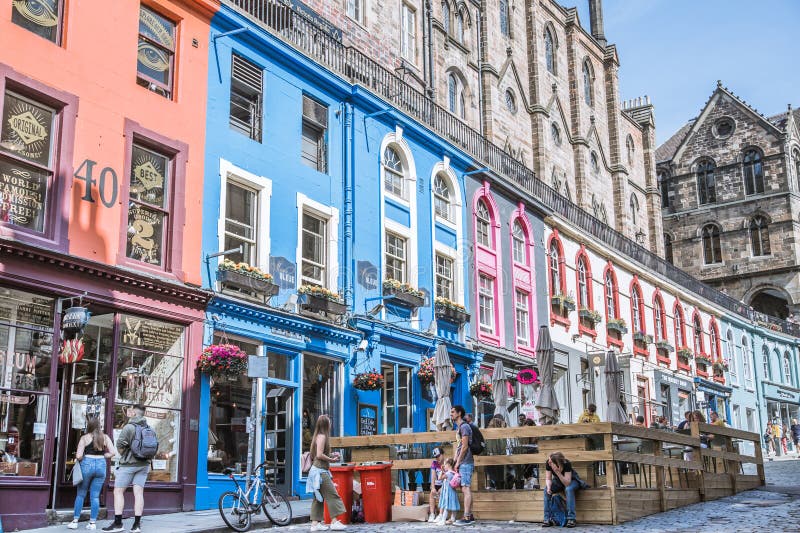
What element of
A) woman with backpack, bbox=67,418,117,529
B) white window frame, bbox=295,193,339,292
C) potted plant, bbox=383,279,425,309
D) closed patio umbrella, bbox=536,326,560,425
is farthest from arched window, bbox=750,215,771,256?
woman with backpack, bbox=67,418,117,529

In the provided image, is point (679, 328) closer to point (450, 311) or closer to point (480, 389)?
point (480, 389)

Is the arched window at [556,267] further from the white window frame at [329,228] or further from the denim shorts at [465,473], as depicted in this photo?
the denim shorts at [465,473]

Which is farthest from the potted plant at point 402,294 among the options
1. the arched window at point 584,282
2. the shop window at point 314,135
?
the arched window at point 584,282

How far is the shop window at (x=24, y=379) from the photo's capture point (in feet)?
45.1

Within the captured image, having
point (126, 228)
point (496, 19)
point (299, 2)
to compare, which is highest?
point (496, 19)

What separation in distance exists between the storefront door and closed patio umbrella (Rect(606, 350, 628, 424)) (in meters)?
9.54

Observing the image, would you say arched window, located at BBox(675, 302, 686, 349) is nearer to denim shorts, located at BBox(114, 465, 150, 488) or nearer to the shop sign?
the shop sign

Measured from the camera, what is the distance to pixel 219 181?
18344mm

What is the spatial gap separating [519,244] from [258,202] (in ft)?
40.1

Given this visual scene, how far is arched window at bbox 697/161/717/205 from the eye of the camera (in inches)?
2382

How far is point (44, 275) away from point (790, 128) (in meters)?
53.7

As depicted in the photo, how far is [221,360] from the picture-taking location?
54.6ft

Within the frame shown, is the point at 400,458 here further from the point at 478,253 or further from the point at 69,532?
the point at 478,253

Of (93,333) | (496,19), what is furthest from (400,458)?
(496,19)
